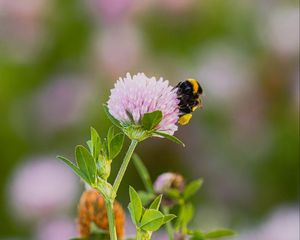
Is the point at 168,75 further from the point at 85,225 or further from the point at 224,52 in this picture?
the point at 85,225

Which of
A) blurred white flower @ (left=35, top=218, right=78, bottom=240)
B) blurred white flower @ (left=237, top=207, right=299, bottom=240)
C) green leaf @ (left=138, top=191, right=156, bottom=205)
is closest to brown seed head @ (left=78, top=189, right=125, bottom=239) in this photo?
green leaf @ (left=138, top=191, right=156, bottom=205)

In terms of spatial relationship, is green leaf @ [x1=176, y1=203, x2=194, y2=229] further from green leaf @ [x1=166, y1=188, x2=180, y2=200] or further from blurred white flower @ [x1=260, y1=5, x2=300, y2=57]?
blurred white flower @ [x1=260, y1=5, x2=300, y2=57]

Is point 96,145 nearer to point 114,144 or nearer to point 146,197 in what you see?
point 114,144

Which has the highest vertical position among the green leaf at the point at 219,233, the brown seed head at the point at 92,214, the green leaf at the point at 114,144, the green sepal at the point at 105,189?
the brown seed head at the point at 92,214

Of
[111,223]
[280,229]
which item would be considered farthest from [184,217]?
[280,229]

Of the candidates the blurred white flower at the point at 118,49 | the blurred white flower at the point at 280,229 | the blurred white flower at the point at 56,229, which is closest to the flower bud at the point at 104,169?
the blurred white flower at the point at 280,229

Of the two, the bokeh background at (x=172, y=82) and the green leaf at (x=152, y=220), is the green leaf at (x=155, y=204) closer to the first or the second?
the green leaf at (x=152, y=220)

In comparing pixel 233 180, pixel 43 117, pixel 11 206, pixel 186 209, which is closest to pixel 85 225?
pixel 186 209
